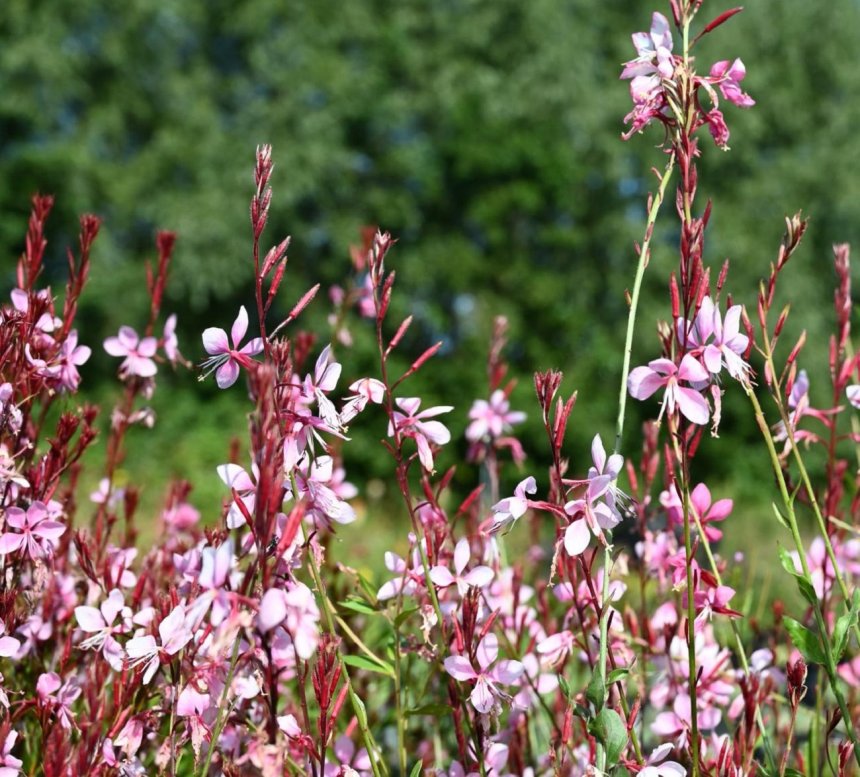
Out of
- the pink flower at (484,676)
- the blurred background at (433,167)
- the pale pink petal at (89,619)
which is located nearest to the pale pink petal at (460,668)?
the pink flower at (484,676)

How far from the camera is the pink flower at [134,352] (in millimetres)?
1516

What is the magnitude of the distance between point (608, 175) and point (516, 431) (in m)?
5.35

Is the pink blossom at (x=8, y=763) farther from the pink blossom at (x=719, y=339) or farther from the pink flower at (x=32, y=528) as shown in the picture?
the pink blossom at (x=719, y=339)

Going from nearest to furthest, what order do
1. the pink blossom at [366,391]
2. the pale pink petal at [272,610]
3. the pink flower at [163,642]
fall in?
1. the pale pink petal at [272,610]
2. the pink flower at [163,642]
3. the pink blossom at [366,391]

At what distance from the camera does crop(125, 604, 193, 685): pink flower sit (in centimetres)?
78

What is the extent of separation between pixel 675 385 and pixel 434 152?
18.1 metres

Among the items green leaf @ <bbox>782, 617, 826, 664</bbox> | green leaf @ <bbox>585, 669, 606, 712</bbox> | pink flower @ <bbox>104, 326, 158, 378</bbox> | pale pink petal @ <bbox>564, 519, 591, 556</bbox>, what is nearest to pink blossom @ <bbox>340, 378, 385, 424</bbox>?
pale pink petal @ <bbox>564, 519, 591, 556</bbox>

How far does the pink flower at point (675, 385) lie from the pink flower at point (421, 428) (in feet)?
0.79

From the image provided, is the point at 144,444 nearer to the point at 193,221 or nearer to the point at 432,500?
the point at 193,221

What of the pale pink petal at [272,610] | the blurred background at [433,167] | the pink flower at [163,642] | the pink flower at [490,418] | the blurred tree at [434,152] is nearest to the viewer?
the pale pink petal at [272,610]

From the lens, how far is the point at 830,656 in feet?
3.10

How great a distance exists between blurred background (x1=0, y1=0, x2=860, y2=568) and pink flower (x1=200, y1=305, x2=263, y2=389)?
574 inches

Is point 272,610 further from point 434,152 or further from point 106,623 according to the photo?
point 434,152

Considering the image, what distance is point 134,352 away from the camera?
5.08 ft
